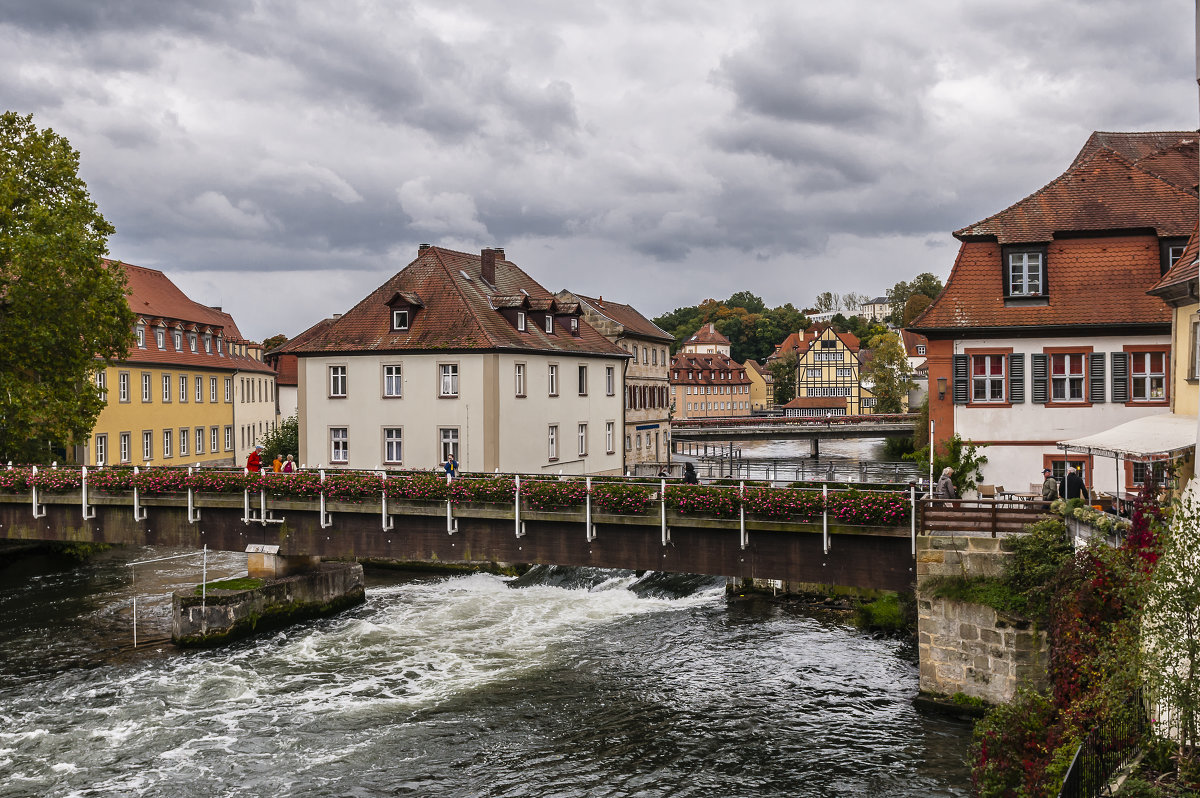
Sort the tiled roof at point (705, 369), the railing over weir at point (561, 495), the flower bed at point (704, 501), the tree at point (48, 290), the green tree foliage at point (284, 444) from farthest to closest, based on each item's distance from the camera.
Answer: the tiled roof at point (705, 369), the green tree foliage at point (284, 444), the tree at point (48, 290), the flower bed at point (704, 501), the railing over weir at point (561, 495)

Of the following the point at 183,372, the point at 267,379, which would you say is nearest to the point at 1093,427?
the point at 183,372

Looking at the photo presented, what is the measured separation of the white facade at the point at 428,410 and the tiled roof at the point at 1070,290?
639 inches

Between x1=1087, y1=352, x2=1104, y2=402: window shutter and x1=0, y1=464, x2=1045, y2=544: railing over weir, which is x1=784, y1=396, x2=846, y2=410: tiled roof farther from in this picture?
x1=0, y1=464, x2=1045, y2=544: railing over weir

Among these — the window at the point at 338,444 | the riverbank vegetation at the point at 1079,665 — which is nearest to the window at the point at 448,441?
the window at the point at 338,444

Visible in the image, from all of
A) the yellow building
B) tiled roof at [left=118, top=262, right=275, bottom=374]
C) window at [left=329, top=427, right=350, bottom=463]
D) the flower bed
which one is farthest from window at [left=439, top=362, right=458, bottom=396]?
tiled roof at [left=118, top=262, right=275, bottom=374]

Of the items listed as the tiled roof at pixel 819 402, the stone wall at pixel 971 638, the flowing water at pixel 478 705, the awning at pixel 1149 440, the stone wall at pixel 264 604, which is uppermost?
the tiled roof at pixel 819 402

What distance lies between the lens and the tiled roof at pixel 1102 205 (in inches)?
1089

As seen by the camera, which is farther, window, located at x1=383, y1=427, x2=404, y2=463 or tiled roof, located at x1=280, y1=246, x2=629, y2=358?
window, located at x1=383, y1=427, x2=404, y2=463

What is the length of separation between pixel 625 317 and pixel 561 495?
3826 centimetres

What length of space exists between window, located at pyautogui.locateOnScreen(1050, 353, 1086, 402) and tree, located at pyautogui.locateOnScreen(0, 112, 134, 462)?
95.4 feet

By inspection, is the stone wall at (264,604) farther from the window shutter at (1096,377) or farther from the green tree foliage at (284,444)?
the window shutter at (1096,377)

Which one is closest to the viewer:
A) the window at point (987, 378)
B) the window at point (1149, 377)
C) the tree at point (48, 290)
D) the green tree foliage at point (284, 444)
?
the window at point (1149, 377)

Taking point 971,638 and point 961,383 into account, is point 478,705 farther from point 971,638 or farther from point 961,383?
point 961,383

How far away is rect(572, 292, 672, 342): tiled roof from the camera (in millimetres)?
57844
